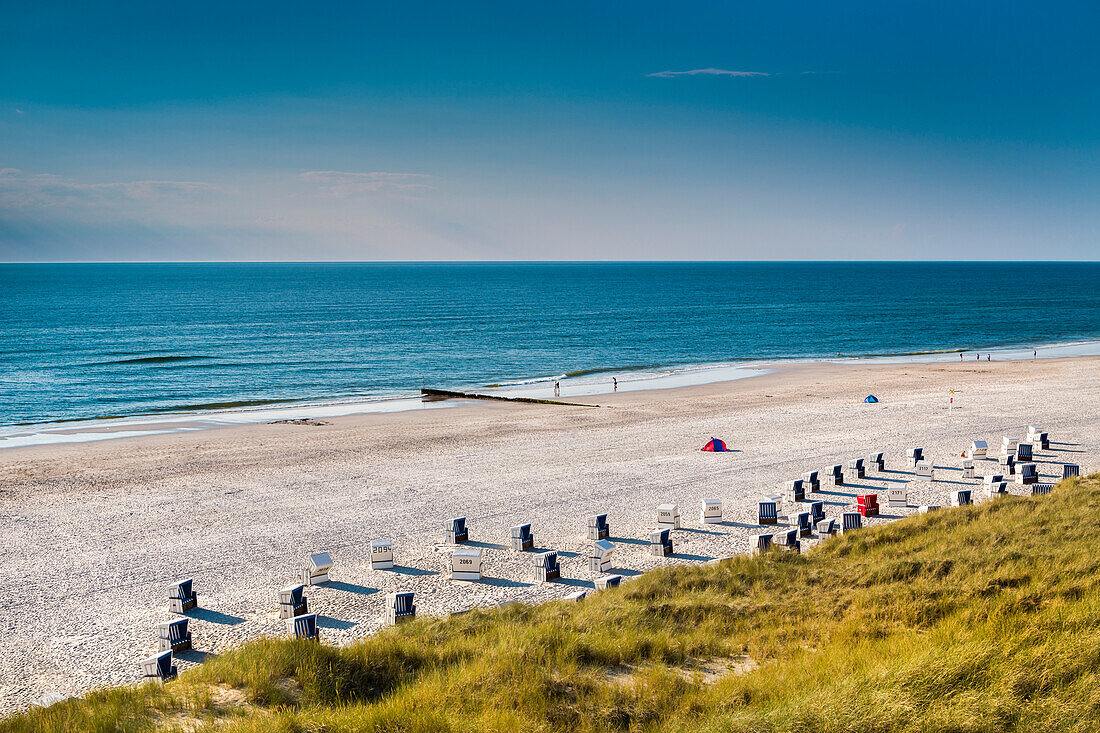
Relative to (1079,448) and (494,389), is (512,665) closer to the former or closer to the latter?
(1079,448)

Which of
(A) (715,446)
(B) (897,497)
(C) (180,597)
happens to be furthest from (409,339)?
(C) (180,597)

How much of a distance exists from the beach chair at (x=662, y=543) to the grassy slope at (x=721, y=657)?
→ 1.98 metres

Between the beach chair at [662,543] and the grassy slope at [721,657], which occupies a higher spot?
the grassy slope at [721,657]

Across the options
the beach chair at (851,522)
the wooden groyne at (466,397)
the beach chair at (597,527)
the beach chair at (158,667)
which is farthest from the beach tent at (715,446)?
the beach chair at (158,667)

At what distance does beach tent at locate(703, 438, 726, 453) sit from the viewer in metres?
22.1

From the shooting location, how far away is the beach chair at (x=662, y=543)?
1359 cm

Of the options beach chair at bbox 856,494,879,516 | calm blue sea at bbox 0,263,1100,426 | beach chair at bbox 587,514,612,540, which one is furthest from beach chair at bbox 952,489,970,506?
calm blue sea at bbox 0,263,1100,426

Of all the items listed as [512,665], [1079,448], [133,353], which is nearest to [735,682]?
[512,665]

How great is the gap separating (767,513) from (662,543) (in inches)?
109

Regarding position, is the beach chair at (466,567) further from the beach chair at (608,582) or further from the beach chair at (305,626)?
the beach chair at (305,626)

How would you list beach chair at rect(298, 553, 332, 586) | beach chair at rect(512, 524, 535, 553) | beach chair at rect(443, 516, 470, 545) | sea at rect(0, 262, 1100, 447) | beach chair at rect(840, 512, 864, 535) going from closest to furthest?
beach chair at rect(298, 553, 332, 586) → beach chair at rect(512, 524, 535, 553) → beach chair at rect(443, 516, 470, 545) → beach chair at rect(840, 512, 864, 535) → sea at rect(0, 262, 1100, 447)

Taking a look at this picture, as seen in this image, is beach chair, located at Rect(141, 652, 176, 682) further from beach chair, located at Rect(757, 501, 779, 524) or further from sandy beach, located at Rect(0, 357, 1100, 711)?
beach chair, located at Rect(757, 501, 779, 524)

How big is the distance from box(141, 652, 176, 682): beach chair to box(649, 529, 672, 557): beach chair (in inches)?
311

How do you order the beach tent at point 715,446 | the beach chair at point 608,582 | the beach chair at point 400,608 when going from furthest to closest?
1. the beach tent at point 715,446
2. the beach chair at point 608,582
3. the beach chair at point 400,608
